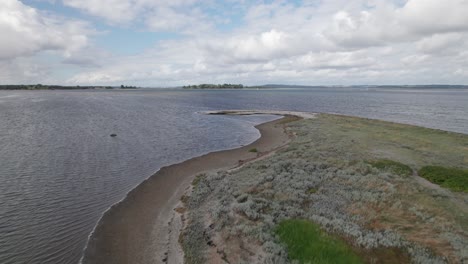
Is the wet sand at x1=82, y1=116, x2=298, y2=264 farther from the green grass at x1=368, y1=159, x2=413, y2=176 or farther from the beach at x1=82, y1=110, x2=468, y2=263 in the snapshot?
the green grass at x1=368, y1=159, x2=413, y2=176

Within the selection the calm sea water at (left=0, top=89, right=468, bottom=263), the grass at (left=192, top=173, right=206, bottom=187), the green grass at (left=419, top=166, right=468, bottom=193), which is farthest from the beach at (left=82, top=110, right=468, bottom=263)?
the calm sea water at (left=0, top=89, right=468, bottom=263)

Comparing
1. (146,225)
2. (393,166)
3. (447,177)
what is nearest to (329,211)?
(146,225)

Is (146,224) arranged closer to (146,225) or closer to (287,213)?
(146,225)

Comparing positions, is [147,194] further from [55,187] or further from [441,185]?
[441,185]

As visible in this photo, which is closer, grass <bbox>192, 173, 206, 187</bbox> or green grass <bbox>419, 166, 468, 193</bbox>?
green grass <bbox>419, 166, 468, 193</bbox>

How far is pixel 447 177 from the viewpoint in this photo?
79.4ft

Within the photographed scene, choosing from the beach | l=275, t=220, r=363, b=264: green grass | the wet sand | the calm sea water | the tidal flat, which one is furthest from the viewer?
the calm sea water

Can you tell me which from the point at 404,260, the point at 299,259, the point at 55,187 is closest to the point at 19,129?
the point at 55,187

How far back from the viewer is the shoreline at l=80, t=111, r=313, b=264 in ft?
50.0

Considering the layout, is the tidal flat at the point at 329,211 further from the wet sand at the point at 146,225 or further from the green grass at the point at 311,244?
the wet sand at the point at 146,225

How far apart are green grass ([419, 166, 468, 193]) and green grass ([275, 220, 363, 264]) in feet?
46.4

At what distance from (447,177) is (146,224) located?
24.4 m

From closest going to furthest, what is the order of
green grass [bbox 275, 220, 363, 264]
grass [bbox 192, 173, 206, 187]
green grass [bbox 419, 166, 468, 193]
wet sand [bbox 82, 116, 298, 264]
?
green grass [bbox 275, 220, 363, 264] → wet sand [bbox 82, 116, 298, 264] → green grass [bbox 419, 166, 468, 193] → grass [bbox 192, 173, 206, 187]

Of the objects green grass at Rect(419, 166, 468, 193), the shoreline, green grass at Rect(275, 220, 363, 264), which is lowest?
the shoreline
